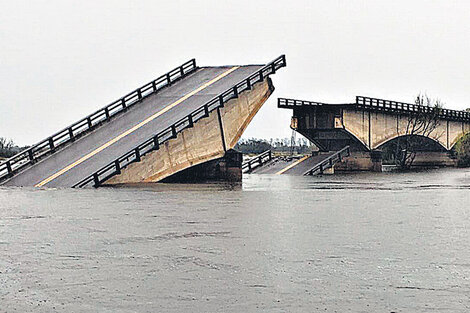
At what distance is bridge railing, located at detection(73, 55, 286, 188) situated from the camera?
39656 millimetres

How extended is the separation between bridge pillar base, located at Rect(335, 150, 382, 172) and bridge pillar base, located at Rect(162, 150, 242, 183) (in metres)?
32.3

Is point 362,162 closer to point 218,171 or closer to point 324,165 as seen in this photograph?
point 324,165

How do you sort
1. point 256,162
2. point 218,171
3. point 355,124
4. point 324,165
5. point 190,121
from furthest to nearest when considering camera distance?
point 355,124 → point 256,162 → point 324,165 → point 218,171 → point 190,121

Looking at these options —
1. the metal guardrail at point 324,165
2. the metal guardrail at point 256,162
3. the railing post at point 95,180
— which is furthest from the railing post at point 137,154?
the metal guardrail at point 256,162

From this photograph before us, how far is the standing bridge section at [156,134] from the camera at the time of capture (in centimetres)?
4088

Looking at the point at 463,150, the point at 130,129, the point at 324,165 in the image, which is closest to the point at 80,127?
the point at 130,129

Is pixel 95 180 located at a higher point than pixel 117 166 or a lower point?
lower

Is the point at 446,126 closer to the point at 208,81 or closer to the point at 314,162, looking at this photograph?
the point at 314,162

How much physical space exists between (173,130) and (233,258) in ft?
92.2

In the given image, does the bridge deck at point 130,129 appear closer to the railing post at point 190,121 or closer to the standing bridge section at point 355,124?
the railing post at point 190,121

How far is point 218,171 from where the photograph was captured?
177 ft

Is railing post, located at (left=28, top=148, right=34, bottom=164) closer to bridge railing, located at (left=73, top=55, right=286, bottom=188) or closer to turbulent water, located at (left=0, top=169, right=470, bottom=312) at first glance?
bridge railing, located at (left=73, top=55, right=286, bottom=188)

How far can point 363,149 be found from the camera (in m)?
88.4

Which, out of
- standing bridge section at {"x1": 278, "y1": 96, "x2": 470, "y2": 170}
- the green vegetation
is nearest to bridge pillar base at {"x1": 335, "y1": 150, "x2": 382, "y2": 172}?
standing bridge section at {"x1": 278, "y1": 96, "x2": 470, "y2": 170}
